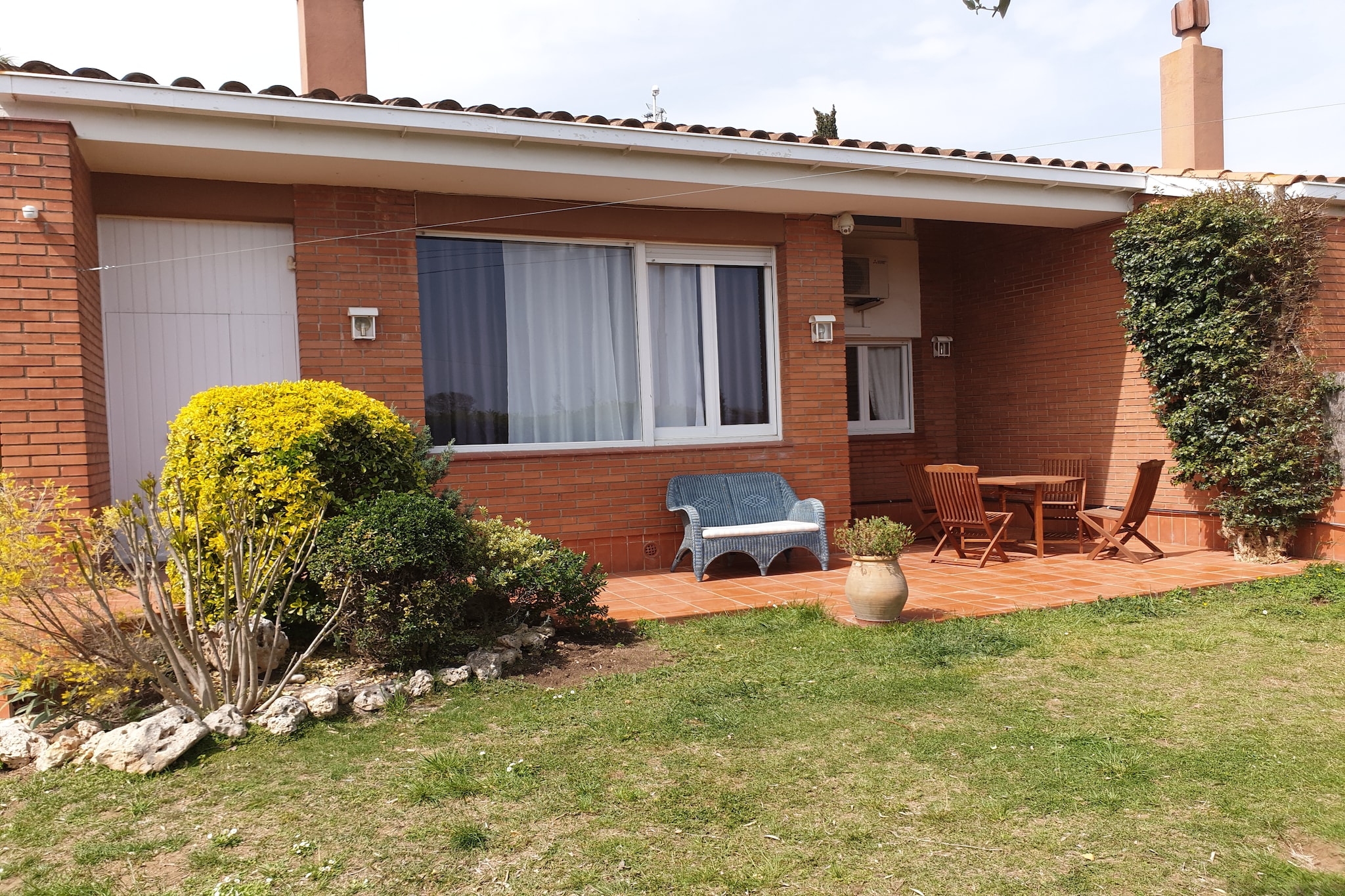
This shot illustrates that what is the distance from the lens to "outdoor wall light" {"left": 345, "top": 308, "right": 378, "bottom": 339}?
7.41 metres

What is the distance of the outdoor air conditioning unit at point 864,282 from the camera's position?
11.2m

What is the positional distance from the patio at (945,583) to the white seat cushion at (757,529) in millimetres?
403

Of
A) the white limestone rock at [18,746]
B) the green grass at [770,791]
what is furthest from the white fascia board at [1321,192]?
the white limestone rock at [18,746]

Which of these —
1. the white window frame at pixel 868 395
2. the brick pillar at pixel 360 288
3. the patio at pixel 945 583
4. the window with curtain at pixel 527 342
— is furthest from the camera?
the white window frame at pixel 868 395

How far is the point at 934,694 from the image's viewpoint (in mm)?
4672

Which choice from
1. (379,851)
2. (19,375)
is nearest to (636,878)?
(379,851)

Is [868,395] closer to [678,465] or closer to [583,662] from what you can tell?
[678,465]

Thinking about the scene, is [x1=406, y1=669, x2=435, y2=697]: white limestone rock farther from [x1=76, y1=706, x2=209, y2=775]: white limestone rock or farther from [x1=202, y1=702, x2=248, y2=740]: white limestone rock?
[x1=76, y1=706, x2=209, y2=775]: white limestone rock

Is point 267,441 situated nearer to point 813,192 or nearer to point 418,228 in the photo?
point 418,228

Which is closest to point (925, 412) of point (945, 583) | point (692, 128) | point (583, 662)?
→ point (945, 583)

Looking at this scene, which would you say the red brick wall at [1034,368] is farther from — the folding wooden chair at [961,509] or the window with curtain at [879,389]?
the folding wooden chair at [961,509]

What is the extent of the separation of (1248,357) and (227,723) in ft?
27.2

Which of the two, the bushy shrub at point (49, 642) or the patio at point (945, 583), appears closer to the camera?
the bushy shrub at point (49, 642)

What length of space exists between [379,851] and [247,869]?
0.40 m
